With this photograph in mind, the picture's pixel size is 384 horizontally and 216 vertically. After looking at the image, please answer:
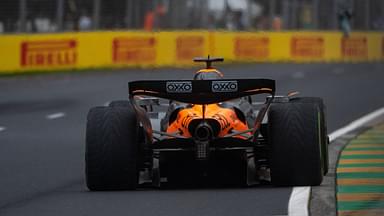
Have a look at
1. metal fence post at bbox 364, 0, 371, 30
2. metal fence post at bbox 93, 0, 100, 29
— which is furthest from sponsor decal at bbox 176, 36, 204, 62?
metal fence post at bbox 364, 0, 371, 30

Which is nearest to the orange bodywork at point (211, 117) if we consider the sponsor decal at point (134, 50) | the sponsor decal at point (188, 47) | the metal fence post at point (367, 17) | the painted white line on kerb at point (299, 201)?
the painted white line on kerb at point (299, 201)

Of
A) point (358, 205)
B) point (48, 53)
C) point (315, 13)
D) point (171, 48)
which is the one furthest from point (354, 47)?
point (358, 205)

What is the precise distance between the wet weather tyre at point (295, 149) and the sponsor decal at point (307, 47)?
3462 cm

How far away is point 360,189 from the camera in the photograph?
11.2 meters

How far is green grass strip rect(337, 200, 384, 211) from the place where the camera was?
984 centimetres

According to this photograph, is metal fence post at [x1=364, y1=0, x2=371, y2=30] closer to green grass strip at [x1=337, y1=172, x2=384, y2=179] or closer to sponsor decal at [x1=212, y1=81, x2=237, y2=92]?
green grass strip at [x1=337, y1=172, x2=384, y2=179]

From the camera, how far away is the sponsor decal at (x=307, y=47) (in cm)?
4631

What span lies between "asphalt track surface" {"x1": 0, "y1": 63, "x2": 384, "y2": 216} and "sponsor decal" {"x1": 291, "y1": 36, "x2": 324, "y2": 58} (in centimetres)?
198

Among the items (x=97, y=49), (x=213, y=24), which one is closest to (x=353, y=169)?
(x=97, y=49)

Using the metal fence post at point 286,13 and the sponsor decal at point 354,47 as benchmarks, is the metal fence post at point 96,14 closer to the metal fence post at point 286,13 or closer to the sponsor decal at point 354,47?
the metal fence post at point 286,13

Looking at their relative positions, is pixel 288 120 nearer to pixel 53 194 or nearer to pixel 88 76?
pixel 53 194

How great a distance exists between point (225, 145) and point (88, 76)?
84.2ft

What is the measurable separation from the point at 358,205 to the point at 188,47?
32370 millimetres

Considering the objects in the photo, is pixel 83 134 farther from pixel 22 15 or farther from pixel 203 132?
pixel 22 15
